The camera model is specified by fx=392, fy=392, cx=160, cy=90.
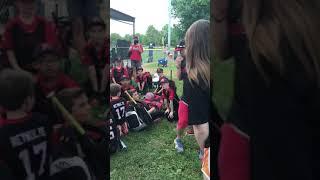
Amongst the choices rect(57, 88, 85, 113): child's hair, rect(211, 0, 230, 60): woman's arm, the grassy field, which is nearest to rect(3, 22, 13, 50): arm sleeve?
rect(57, 88, 85, 113): child's hair

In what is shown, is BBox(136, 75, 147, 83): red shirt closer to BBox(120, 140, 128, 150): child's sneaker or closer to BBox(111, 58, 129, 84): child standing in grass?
BBox(111, 58, 129, 84): child standing in grass

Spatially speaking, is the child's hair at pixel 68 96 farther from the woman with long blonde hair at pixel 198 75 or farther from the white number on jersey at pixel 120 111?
the white number on jersey at pixel 120 111

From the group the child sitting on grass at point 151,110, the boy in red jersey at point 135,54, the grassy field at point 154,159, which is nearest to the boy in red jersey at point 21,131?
the grassy field at point 154,159

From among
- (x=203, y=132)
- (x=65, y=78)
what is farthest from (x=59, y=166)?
(x=203, y=132)

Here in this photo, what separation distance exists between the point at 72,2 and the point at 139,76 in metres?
5.50

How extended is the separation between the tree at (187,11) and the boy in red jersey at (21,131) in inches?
99.0

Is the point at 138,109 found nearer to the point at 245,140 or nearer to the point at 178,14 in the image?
the point at 178,14

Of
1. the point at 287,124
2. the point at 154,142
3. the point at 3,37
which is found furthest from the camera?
the point at 154,142

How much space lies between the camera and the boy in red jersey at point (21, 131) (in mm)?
1226

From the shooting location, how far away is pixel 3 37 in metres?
1.21

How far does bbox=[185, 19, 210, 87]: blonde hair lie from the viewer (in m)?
2.42

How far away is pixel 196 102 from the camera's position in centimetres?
273

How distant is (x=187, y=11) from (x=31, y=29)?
127 inches

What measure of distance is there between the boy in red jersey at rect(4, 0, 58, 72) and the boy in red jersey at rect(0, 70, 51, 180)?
42 mm
